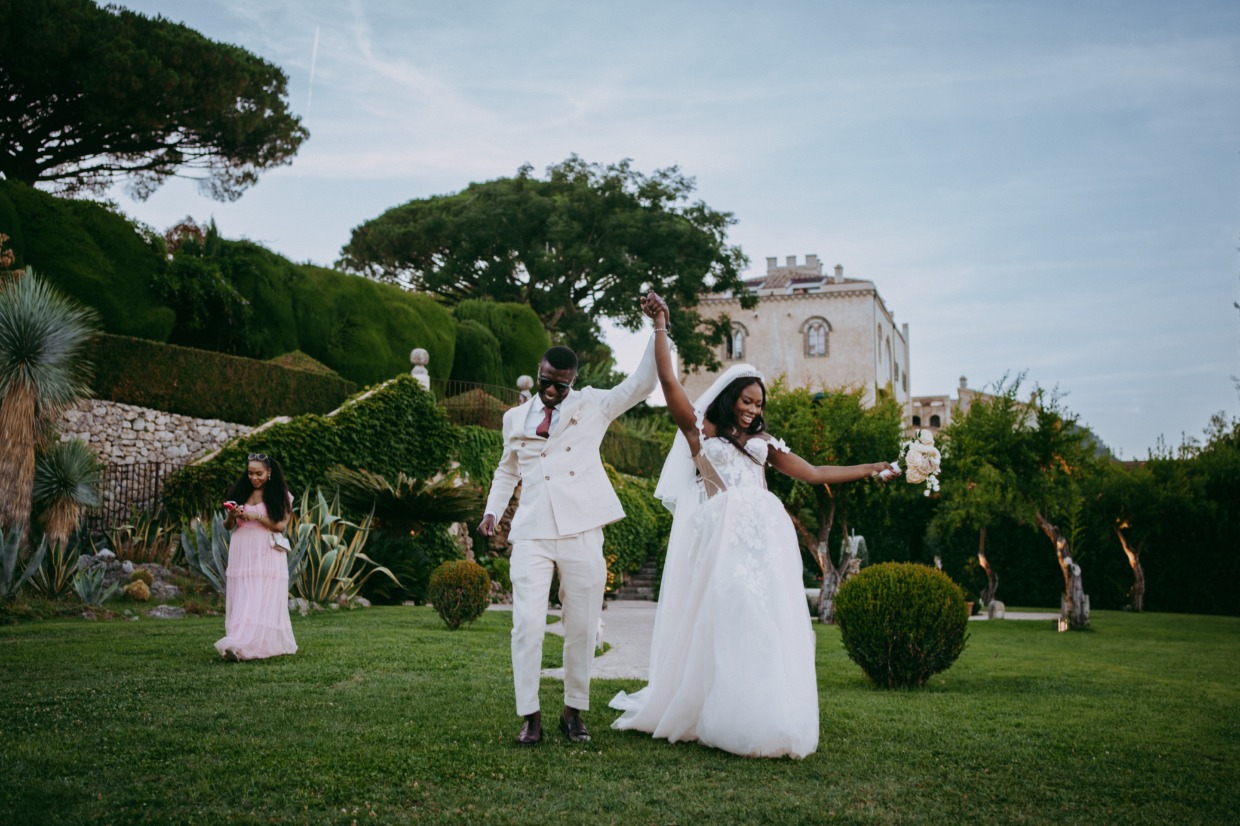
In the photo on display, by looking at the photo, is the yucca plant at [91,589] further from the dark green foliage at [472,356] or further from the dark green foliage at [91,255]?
the dark green foliage at [472,356]

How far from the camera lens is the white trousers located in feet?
16.2

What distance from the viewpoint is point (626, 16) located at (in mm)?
11922

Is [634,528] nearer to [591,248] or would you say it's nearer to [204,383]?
[204,383]

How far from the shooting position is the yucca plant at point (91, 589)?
41.1 feet

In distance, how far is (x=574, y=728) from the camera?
519cm

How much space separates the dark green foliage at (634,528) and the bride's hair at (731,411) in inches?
665

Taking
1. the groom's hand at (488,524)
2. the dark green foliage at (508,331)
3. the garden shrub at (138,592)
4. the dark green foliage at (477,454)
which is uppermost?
the dark green foliage at (508,331)

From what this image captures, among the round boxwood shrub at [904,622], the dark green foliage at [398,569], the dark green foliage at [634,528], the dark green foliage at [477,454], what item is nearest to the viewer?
the round boxwood shrub at [904,622]

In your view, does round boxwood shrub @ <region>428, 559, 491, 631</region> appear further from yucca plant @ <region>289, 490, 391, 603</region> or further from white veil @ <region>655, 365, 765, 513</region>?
white veil @ <region>655, 365, 765, 513</region>

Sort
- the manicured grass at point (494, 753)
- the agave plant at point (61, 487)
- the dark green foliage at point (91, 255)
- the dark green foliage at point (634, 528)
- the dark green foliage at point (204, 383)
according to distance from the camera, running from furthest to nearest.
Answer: the dark green foliage at point (634, 528), the dark green foliage at point (91, 255), the dark green foliage at point (204, 383), the agave plant at point (61, 487), the manicured grass at point (494, 753)

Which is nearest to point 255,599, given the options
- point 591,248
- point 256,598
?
point 256,598

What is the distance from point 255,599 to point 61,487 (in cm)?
791

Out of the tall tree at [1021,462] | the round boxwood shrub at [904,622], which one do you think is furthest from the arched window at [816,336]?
the round boxwood shrub at [904,622]

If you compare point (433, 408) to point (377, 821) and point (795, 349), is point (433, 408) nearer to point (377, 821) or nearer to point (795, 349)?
point (377, 821)
